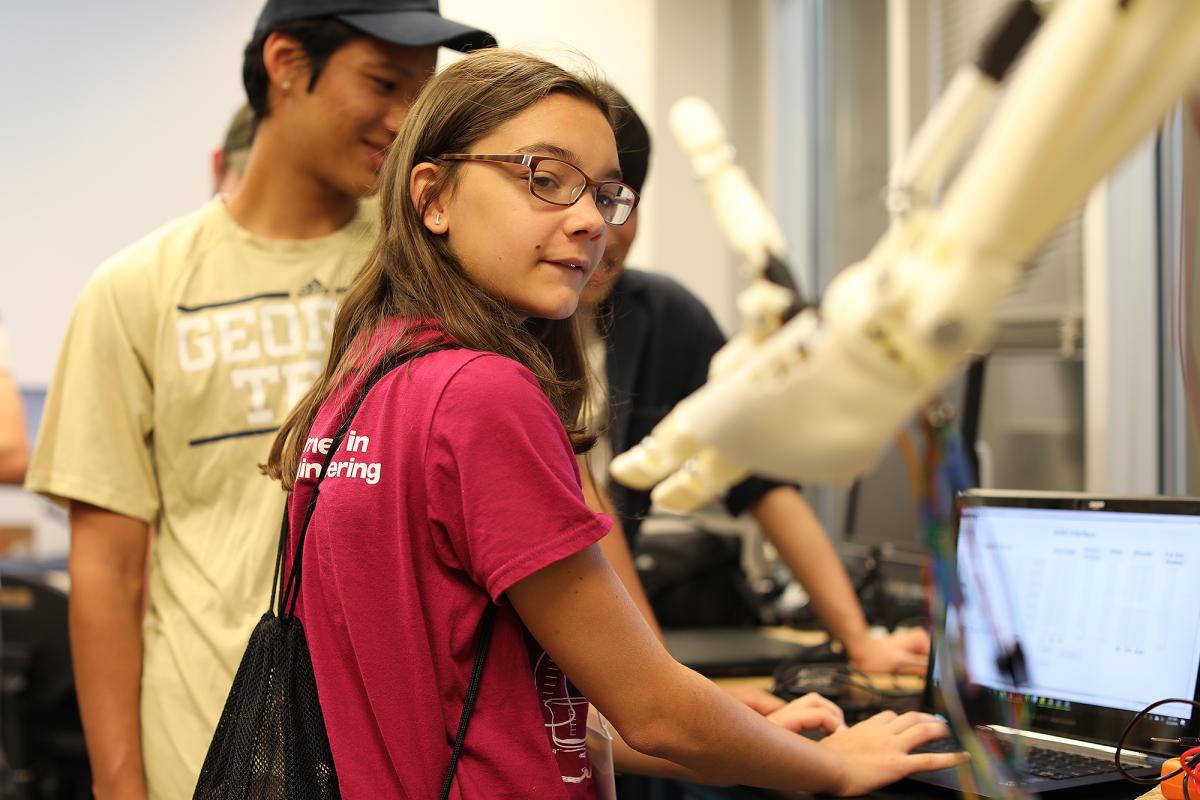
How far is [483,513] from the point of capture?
878mm

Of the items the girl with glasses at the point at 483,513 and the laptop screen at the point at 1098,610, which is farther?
the laptop screen at the point at 1098,610

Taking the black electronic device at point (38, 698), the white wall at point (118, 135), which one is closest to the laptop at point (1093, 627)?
the black electronic device at point (38, 698)

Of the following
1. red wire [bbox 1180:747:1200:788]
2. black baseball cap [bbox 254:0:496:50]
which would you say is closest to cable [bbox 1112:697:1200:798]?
red wire [bbox 1180:747:1200:788]

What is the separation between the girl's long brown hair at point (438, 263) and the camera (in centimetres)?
101

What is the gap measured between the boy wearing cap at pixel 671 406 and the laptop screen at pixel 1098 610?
333mm

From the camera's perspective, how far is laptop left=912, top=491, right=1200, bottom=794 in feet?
4.25

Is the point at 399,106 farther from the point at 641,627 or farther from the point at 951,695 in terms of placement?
the point at 951,695

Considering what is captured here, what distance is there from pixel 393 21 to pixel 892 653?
1162 mm

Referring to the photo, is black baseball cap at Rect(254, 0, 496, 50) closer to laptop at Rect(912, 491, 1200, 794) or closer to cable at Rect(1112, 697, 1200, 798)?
laptop at Rect(912, 491, 1200, 794)

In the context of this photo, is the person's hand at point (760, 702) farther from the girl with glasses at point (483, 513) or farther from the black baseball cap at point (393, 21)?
the black baseball cap at point (393, 21)

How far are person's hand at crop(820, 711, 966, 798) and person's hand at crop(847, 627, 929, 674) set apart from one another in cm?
55

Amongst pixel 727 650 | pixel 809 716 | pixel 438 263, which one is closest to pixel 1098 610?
pixel 809 716

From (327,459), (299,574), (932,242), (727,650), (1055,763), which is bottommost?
(727,650)

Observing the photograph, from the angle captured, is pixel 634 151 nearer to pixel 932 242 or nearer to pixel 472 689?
pixel 472 689
